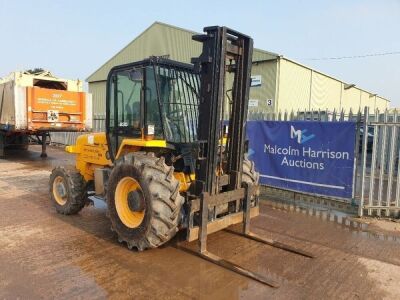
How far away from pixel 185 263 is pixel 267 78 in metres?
16.2

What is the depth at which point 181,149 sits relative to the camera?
5.07 m

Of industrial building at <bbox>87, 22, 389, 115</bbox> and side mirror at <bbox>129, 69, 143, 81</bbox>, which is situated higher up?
industrial building at <bbox>87, 22, 389, 115</bbox>

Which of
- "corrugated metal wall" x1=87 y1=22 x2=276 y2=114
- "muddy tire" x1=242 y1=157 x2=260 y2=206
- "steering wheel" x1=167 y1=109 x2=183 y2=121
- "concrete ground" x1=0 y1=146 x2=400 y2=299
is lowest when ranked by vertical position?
"concrete ground" x1=0 y1=146 x2=400 y2=299

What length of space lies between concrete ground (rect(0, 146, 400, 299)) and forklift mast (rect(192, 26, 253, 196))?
1037 mm

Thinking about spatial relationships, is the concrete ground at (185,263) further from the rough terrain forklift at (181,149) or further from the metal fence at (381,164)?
the metal fence at (381,164)

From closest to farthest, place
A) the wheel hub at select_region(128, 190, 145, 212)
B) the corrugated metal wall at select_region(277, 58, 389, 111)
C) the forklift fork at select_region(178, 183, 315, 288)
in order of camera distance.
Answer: the forklift fork at select_region(178, 183, 315, 288) → the wheel hub at select_region(128, 190, 145, 212) → the corrugated metal wall at select_region(277, 58, 389, 111)

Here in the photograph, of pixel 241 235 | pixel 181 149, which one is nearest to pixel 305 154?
pixel 241 235

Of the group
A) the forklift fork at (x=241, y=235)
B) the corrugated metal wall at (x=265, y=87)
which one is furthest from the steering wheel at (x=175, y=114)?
the corrugated metal wall at (x=265, y=87)

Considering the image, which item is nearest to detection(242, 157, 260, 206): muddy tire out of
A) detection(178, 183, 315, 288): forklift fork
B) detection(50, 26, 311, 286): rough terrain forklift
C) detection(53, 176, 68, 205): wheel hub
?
detection(50, 26, 311, 286): rough terrain forklift

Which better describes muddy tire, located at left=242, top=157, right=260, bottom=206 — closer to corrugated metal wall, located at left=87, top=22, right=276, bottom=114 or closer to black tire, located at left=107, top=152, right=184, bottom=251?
black tire, located at left=107, top=152, right=184, bottom=251

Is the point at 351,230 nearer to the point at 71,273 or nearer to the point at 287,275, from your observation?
the point at 287,275

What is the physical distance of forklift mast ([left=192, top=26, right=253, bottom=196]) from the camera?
455 cm

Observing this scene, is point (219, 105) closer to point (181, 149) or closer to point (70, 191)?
point (181, 149)

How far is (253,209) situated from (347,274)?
1.56 metres
